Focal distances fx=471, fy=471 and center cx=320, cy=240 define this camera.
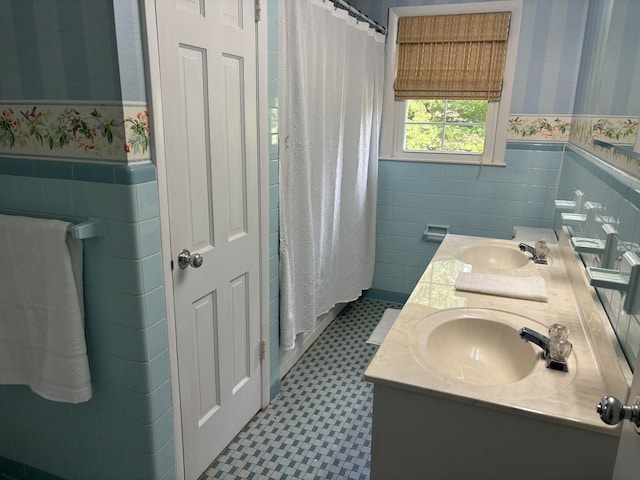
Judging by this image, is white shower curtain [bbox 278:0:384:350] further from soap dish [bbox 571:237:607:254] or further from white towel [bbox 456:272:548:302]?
soap dish [bbox 571:237:607:254]

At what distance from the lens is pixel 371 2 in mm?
3213

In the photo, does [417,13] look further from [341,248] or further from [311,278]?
[311,278]

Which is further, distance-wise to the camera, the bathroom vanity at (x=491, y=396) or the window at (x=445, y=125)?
the window at (x=445, y=125)

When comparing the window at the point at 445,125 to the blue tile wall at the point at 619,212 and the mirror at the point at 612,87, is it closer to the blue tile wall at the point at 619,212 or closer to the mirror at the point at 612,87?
the mirror at the point at 612,87

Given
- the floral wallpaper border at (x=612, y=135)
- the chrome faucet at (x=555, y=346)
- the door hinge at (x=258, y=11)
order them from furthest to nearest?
the door hinge at (x=258, y=11)
the chrome faucet at (x=555, y=346)
the floral wallpaper border at (x=612, y=135)

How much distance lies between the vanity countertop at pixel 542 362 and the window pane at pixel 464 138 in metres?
1.56

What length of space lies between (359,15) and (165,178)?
6.05 ft

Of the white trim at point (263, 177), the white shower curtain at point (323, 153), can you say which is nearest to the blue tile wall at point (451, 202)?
the white shower curtain at point (323, 153)

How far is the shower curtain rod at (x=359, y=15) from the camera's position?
2500 mm

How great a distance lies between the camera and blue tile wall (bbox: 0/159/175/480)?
1361 mm

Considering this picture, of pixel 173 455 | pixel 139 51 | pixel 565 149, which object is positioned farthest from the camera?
pixel 565 149

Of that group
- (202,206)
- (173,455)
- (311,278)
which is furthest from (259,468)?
(202,206)

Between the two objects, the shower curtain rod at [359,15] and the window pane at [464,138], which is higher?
the shower curtain rod at [359,15]

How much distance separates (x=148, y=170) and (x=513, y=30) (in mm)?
2567
